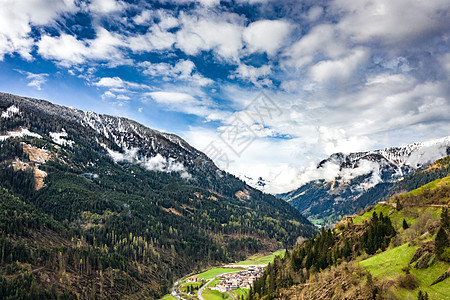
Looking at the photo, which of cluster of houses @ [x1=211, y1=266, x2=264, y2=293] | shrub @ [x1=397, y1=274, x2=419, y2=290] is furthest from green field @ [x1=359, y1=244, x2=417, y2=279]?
cluster of houses @ [x1=211, y1=266, x2=264, y2=293]

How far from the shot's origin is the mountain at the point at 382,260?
45625 mm

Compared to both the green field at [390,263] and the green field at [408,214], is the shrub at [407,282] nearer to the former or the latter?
the green field at [390,263]

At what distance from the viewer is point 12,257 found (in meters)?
136

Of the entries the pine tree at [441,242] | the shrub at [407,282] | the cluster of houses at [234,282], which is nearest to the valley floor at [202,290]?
the cluster of houses at [234,282]

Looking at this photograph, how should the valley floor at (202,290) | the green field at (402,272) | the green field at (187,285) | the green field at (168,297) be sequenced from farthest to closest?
the green field at (187,285) → the green field at (168,297) → the valley floor at (202,290) → the green field at (402,272)

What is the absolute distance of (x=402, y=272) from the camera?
4962 cm

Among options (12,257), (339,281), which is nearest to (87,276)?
(12,257)

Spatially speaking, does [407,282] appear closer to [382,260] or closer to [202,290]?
[382,260]

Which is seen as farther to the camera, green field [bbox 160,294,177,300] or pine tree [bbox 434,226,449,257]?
green field [bbox 160,294,177,300]

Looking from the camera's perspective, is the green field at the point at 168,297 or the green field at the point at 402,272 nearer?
the green field at the point at 402,272

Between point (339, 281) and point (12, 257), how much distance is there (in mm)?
160957

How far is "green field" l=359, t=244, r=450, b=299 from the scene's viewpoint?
41959 millimetres

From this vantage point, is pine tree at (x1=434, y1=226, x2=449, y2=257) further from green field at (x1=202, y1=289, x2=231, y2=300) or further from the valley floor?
green field at (x1=202, y1=289, x2=231, y2=300)

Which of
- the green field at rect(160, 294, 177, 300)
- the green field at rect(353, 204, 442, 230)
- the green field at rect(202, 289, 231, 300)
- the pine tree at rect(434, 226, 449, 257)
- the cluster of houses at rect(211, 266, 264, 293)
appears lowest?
the green field at rect(160, 294, 177, 300)
